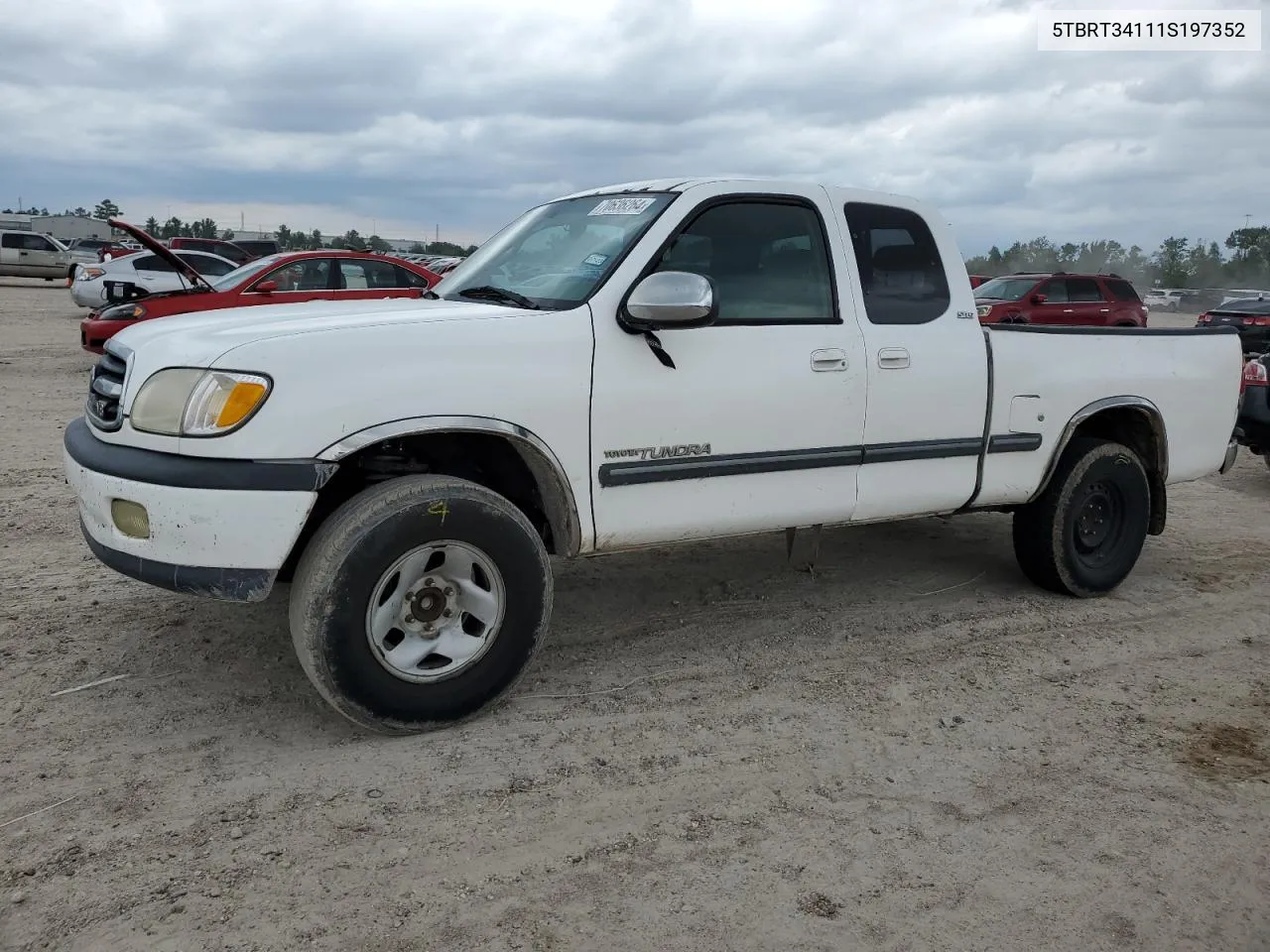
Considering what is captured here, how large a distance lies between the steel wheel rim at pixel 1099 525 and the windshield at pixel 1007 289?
14.8 meters

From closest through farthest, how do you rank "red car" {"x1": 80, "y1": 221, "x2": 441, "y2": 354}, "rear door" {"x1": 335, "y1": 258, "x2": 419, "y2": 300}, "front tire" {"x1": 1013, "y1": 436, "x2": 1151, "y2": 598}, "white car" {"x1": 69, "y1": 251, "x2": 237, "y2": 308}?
"front tire" {"x1": 1013, "y1": 436, "x2": 1151, "y2": 598}, "red car" {"x1": 80, "y1": 221, "x2": 441, "y2": 354}, "rear door" {"x1": 335, "y1": 258, "x2": 419, "y2": 300}, "white car" {"x1": 69, "y1": 251, "x2": 237, "y2": 308}

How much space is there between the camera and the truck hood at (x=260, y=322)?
3.40m

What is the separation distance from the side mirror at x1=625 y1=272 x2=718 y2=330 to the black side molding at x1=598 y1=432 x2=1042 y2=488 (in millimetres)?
540

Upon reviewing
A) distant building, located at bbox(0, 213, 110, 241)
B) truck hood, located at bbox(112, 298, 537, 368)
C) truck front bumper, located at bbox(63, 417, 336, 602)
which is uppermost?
distant building, located at bbox(0, 213, 110, 241)

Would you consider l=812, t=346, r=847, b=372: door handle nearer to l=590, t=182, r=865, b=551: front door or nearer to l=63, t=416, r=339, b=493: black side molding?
l=590, t=182, r=865, b=551: front door

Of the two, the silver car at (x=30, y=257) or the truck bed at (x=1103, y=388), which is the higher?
the silver car at (x=30, y=257)

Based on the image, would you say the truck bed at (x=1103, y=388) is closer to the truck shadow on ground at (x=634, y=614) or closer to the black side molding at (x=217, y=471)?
the truck shadow on ground at (x=634, y=614)

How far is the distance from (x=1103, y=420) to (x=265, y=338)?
4203mm

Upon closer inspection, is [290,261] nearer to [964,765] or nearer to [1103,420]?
[1103,420]

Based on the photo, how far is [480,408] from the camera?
3.57 m

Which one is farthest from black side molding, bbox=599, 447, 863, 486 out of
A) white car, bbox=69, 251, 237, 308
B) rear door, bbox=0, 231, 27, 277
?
rear door, bbox=0, 231, 27, 277

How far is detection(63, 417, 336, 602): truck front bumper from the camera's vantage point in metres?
3.25

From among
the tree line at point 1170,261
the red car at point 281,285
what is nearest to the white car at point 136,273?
the red car at point 281,285

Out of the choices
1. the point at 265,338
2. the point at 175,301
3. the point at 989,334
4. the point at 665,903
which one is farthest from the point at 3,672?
the point at 175,301
